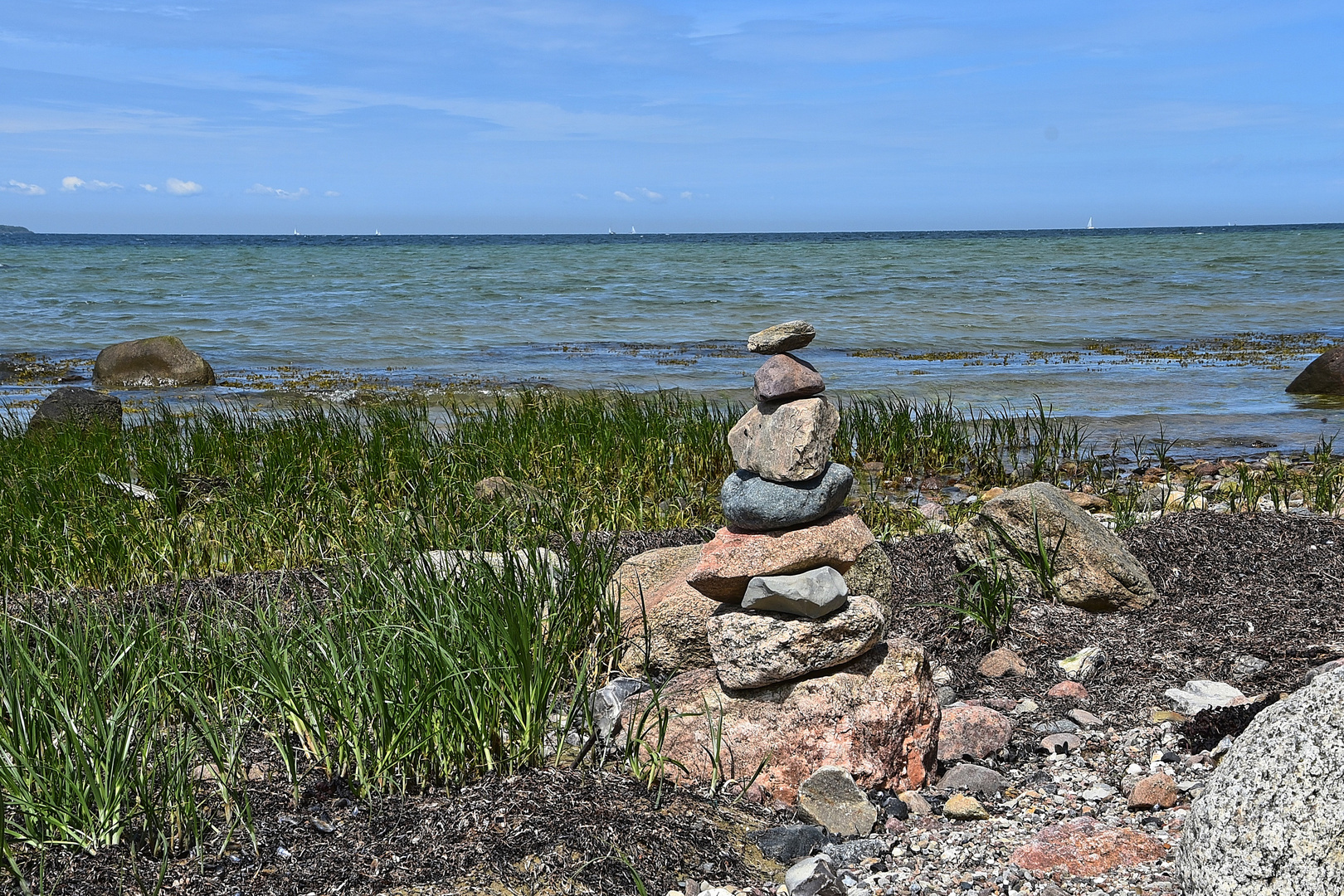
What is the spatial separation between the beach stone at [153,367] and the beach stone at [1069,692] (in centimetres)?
1705

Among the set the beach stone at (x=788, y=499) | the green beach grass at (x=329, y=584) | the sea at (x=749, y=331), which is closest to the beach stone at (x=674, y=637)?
the green beach grass at (x=329, y=584)

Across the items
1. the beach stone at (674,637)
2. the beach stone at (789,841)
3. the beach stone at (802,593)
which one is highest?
the beach stone at (802,593)

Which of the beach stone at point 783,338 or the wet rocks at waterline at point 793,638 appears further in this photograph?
the beach stone at point 783,338

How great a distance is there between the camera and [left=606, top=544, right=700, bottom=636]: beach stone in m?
5.15

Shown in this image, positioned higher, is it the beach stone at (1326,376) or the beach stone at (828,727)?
the beach stone at (1326,376)

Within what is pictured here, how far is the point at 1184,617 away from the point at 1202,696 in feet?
3.42

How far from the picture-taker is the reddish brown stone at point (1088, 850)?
3.36 m

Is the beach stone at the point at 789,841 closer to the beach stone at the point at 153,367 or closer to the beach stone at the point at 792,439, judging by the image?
the beach stone at the point at 792,439

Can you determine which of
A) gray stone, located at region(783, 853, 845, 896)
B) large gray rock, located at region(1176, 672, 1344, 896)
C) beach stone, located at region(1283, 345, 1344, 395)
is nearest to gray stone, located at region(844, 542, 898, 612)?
gray stone, located at region(783, 853, 845, 896)

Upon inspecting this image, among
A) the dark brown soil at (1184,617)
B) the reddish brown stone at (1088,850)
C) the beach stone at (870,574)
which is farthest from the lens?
the beach stone at (870,574)

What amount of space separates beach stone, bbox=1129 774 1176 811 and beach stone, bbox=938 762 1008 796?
0.48m

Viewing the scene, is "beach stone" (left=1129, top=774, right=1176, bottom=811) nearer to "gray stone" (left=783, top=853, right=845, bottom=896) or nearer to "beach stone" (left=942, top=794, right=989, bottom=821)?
"beach stone" (left=942, top=794, right=989, bottom=821)

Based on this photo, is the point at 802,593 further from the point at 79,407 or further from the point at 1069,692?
the point at 79,407

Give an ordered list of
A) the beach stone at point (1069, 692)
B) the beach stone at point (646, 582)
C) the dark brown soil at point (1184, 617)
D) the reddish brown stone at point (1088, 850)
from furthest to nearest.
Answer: the beach stone at point (646, 582) < the dark brown soil at point (1184, 617) < the beach stone at point (1069, 692) < the reddish brown stone at point (1088, 850)
